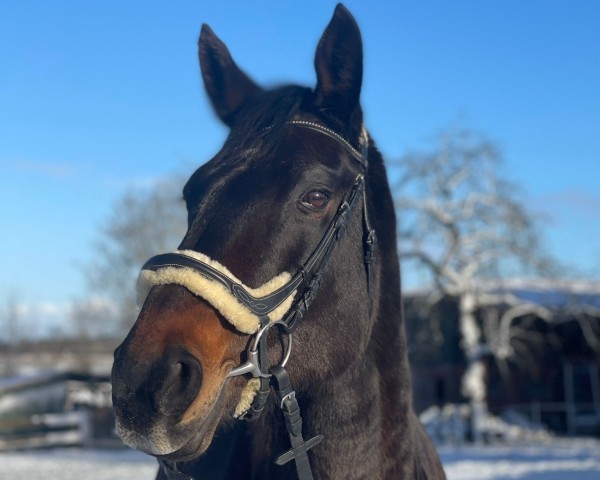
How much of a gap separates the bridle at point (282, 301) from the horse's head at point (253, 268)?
0.04ft

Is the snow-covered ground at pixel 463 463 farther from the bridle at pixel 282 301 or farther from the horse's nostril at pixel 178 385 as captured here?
the horse's nostril at pixel 178 385

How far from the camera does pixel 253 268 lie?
2.02 meters

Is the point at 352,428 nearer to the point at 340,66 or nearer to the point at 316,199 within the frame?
the point at 316,199

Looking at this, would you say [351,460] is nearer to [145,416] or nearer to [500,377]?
[145,416]

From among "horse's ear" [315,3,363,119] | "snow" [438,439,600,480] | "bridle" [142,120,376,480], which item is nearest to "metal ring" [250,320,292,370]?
"bridle" [142,120,376,480]

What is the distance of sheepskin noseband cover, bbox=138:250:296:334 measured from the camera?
1881 mm

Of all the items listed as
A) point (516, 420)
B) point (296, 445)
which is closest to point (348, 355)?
point (296, 445)

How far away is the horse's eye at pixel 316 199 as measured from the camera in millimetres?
2168

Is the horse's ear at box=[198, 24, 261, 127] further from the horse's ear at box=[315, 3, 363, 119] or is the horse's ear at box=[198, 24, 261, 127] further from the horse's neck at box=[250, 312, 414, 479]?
the horse's neck at box=[250, 312, 414, 479]

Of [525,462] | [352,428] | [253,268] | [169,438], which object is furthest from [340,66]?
[525,462]

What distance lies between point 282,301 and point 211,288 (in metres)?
0.25

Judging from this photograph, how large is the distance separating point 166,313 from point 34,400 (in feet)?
79.8

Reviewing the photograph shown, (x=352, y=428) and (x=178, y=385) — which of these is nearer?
(x=178, y=385)

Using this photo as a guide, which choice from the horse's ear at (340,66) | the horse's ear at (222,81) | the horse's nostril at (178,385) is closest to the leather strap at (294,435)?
the horse's nostril at (178,385)
